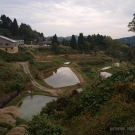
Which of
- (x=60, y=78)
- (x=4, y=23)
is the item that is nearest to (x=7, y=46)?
(x=60, y=78)

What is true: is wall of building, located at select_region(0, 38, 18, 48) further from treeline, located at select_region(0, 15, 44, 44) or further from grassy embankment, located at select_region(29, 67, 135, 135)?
grassy embankment, located at select_region(29, 67, 135, 135)

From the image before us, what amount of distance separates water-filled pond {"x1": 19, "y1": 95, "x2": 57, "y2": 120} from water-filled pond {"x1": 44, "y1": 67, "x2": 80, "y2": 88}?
4.77m

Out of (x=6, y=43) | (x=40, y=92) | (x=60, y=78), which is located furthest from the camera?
(x=6, y=43)

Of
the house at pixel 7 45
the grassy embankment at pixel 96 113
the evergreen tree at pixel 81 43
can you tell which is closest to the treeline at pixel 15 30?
the house at pixel 7 45

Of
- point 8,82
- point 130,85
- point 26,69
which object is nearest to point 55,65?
point 26,69

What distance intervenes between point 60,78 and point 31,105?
10166 mm

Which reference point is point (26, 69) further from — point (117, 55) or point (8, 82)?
point (117, 55)

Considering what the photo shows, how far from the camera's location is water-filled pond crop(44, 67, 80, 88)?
20.3 meters

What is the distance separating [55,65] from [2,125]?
72.4ft

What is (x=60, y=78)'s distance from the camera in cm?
2284

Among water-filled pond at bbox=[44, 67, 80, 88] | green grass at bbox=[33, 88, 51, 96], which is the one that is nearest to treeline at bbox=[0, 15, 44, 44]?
water-filled pond at bbox=[44, 67, 80, 88]

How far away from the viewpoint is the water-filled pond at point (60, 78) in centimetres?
2035

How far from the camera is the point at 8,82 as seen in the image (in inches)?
651

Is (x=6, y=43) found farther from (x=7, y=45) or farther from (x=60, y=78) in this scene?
(x=60, y=78)
